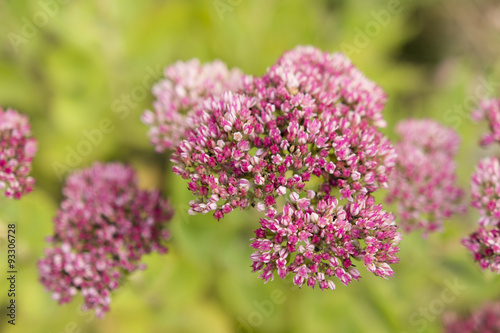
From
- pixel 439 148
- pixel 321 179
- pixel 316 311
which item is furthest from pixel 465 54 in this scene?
pixel 321 179

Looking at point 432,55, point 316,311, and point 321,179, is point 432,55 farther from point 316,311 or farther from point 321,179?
point 321,179

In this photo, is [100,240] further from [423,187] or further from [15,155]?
[423,187]

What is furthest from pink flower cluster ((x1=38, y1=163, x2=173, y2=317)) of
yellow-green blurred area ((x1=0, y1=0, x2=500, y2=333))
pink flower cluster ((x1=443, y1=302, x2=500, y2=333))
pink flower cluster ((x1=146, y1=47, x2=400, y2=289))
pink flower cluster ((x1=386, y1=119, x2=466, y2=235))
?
pink flower cluster ((x1=443, y1=302, x2=500, y2=333))

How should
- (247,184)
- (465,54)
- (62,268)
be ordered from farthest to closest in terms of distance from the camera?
(465,54) → (62,268) → (247,184)

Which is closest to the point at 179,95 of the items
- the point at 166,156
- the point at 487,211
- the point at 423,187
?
the point at 423,187

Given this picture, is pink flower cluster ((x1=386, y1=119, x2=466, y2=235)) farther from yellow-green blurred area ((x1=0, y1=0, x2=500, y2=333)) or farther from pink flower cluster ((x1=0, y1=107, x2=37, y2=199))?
pink flower cluster ((x1=0, y1=107, x2=37, y2=199))
